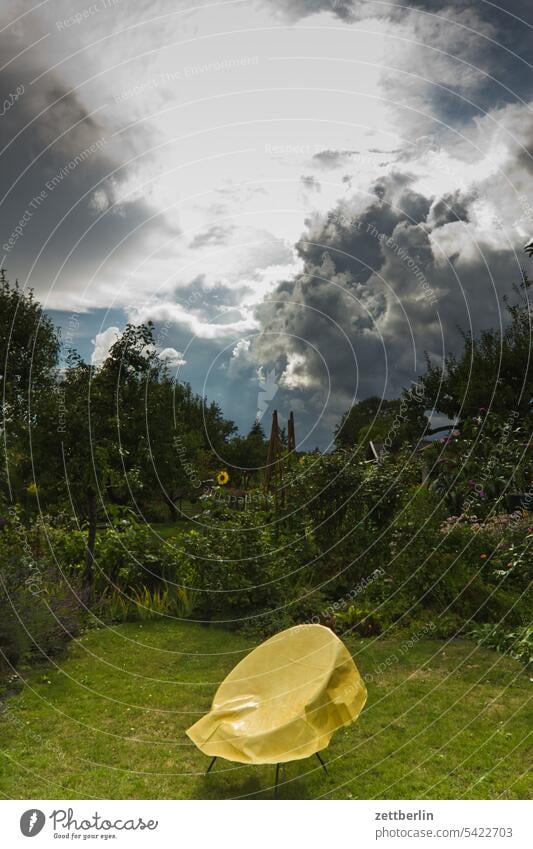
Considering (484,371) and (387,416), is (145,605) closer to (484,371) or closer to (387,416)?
(387,416)

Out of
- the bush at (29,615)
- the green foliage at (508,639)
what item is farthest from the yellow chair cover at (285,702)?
the bush at (29,615)

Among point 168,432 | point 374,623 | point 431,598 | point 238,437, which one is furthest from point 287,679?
point 238,437

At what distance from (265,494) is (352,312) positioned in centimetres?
423

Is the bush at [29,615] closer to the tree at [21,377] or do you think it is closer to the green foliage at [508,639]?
the tree at [21,377]

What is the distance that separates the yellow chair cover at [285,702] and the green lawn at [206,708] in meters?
0.64

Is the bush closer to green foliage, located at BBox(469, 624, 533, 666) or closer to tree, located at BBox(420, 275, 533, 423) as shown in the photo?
green foliage, located at BBox(469, 624, 533, 666)

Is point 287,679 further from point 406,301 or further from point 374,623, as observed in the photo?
point 406,301

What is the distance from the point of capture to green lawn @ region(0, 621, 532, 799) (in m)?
5.18

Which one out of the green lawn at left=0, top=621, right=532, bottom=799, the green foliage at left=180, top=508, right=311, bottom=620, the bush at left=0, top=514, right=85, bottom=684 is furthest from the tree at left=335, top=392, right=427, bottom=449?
the bush at left=0, top=514, right=85, bottom=684

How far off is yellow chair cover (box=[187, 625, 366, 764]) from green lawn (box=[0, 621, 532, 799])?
64cm

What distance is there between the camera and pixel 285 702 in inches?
196

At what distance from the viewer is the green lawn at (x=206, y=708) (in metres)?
5.18

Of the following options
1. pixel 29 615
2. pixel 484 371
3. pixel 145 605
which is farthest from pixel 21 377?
pixel 484 371

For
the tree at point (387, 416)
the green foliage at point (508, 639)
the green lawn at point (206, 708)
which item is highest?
the tree at point (387, 416)
